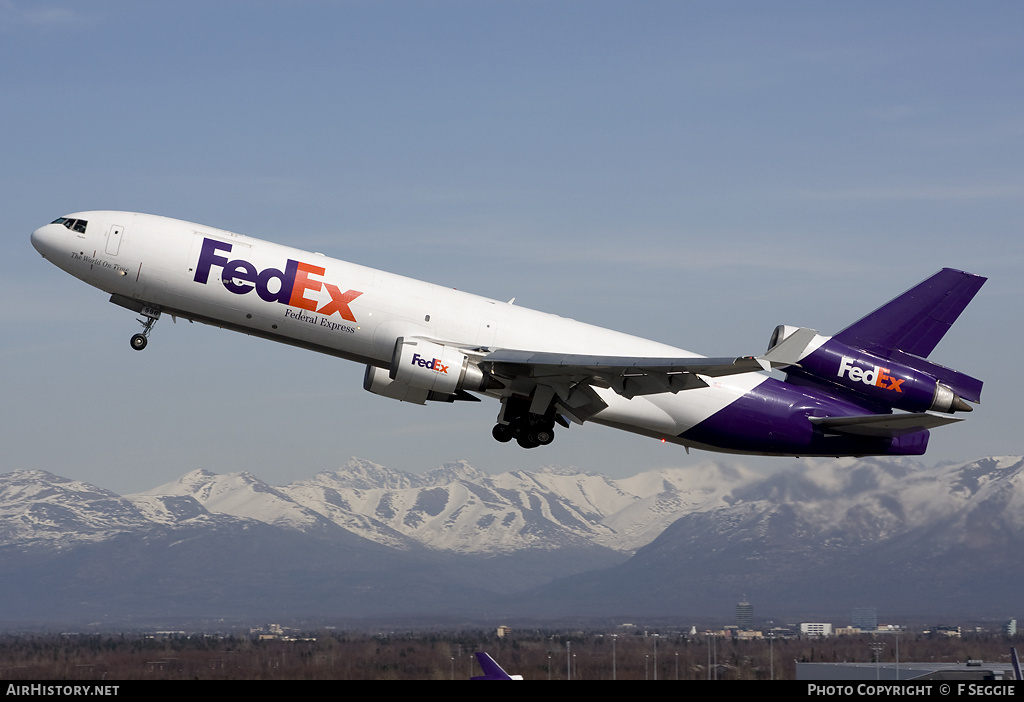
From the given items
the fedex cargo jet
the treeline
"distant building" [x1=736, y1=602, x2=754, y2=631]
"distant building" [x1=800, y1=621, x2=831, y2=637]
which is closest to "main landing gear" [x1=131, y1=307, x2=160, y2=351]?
the fedex cargo jet

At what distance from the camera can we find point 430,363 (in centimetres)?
3650

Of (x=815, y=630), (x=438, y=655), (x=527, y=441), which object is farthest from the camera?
(x=815, y=630)

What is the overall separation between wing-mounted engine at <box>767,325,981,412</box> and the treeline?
2157cm

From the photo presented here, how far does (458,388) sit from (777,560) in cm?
9988

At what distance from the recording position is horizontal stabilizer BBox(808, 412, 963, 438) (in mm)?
38938

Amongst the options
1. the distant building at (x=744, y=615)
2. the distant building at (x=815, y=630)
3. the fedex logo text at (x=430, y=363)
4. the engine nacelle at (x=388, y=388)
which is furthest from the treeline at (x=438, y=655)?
the distant building at (x=744, y=615)

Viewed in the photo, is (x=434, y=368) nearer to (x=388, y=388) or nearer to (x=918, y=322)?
(x=388, y=388)

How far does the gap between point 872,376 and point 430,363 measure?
53.7ft

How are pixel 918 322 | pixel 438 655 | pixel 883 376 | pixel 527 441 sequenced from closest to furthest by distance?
1. pixel 527 441
2. pixel 883 376
3. pixel 918 322
4. pixel 438 655

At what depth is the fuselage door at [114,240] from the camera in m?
36.8

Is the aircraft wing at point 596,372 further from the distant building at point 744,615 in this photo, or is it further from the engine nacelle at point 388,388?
the distant building at point 744,615

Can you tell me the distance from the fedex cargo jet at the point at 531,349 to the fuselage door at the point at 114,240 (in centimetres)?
5

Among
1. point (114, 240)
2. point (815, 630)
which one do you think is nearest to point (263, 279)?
point (114, 240)

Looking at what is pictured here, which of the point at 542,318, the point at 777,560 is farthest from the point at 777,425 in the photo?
the point at 777,560
